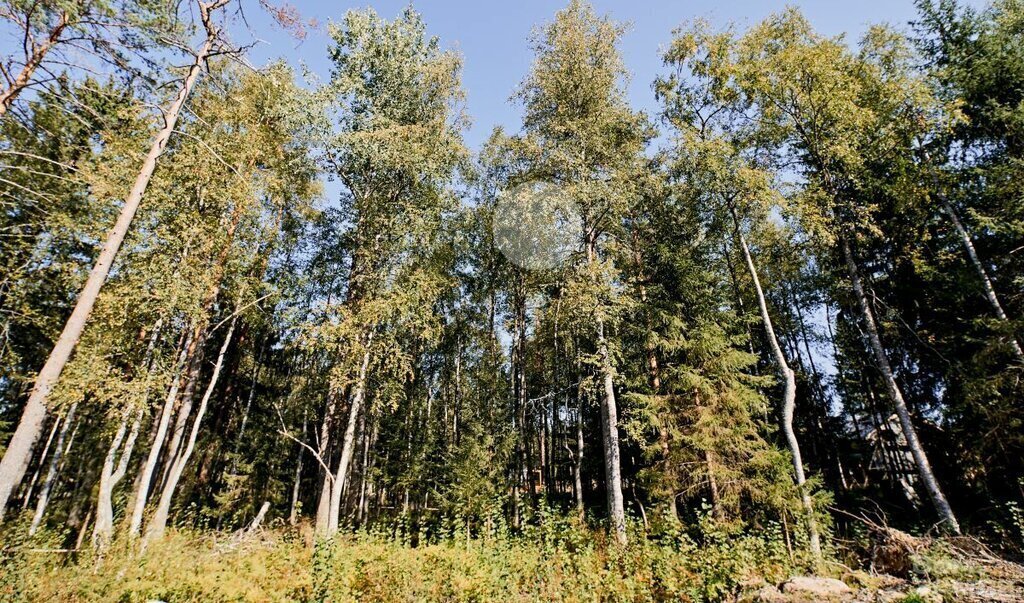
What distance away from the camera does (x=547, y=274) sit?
16.9m

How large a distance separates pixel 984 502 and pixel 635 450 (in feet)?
35.9

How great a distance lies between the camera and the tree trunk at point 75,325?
17.6 ft

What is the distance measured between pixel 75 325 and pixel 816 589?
36.9ft

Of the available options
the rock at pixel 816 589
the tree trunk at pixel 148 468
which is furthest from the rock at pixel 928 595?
the tree trunk at pixel 148 468

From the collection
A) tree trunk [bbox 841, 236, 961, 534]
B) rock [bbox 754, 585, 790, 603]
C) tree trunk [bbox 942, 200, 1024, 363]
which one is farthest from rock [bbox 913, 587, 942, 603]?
tree trunk [bbox 942, 200, 1024, 363]

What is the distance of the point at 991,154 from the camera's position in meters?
12.4

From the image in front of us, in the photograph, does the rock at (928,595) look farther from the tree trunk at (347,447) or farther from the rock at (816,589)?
the tree trunk at (347,447)

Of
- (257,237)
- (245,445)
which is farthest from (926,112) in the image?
(245,445)

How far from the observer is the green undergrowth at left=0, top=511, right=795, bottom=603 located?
5852 millimetres

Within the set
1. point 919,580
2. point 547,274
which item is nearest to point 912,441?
point 919,580

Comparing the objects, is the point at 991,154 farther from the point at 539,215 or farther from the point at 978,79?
the point at 539,215

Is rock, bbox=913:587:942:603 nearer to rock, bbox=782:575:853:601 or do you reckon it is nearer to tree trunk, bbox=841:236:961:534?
rock, bbox=782:575:853:601

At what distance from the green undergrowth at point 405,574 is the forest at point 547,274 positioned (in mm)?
72

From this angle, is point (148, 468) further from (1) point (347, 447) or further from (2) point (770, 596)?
(2) point (770, 596)
